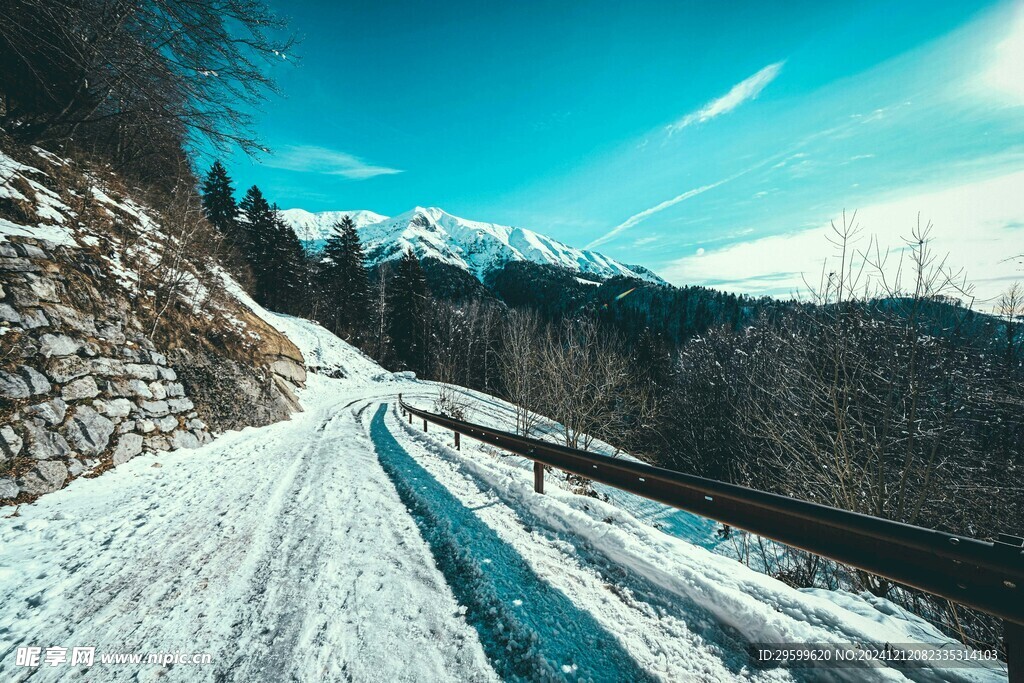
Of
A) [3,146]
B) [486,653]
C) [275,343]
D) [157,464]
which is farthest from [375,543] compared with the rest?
[275,343]

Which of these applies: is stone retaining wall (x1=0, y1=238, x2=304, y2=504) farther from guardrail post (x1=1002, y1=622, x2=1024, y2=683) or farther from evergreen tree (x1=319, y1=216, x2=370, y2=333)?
evergreen tree (x1=319, y1=216, x2=370, y2=333)

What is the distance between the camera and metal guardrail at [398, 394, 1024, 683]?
152 cm

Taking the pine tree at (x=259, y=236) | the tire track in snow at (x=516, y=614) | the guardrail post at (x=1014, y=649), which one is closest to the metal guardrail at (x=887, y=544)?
the guardrail post at (x=1014, y=649)

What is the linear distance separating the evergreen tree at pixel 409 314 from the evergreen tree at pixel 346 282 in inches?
182

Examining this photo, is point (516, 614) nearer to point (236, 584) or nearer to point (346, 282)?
point (236, 584)

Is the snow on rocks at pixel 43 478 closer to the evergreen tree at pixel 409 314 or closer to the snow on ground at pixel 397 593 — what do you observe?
→ the snow on ground at pixel 397 593

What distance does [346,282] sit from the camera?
4262 centimetres

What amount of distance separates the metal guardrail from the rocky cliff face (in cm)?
785

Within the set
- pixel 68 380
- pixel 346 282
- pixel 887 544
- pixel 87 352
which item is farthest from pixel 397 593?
pixel 346 282

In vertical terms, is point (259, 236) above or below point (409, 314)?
above

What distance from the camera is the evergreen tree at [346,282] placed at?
140 feet

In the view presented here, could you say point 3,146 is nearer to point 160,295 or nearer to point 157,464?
point 160,295

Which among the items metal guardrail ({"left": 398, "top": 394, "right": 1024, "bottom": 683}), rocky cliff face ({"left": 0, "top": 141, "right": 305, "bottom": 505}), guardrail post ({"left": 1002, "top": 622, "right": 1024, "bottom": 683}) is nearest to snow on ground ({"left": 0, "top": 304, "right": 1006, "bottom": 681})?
guardrail post ({"left": 1002, "top": 622, "right": 1024, "bottom": 683})

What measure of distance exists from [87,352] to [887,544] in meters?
10.4
